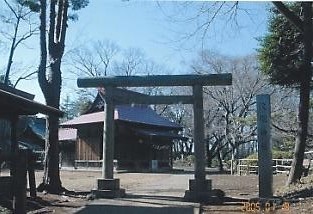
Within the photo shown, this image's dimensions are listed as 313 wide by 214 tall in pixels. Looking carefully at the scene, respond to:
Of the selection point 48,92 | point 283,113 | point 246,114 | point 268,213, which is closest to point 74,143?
point 246,114

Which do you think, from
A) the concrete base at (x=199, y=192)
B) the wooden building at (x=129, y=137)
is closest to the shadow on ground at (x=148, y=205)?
the concrete base at (x=199, y=192)

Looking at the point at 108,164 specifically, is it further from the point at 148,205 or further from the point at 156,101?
the point at 148,205

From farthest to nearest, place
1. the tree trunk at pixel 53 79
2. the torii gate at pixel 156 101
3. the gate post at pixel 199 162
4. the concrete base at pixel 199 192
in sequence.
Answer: the tree trunk at pixel 53 79 → the torii gate at pixel 156 101 → the gate post at pixel 199 162 → the concrete base at pixel 199 192

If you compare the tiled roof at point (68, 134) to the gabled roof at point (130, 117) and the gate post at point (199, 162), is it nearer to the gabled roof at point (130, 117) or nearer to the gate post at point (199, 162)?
the gabled roof at point (130, 117)

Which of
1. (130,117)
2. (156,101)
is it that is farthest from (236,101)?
(156,101)

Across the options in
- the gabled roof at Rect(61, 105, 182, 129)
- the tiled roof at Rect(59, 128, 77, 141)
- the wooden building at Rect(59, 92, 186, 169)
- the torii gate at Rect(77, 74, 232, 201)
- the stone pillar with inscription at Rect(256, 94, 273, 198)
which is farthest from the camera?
the tiled roof at Rect(59, 128, 77, 141)

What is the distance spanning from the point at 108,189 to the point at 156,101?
122 inches

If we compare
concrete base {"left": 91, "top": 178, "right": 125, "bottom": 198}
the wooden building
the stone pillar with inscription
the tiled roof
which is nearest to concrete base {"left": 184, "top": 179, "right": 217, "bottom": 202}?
the stone pillar with inscription

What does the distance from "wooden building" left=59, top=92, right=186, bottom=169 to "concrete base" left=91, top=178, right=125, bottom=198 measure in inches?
755

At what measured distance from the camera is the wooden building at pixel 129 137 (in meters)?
33.5

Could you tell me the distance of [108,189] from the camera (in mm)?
13266

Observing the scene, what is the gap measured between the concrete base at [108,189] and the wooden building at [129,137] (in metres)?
19.2

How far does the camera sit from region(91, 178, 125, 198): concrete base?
1302 cm

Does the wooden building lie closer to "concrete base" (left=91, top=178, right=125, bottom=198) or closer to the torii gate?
the torii gate
